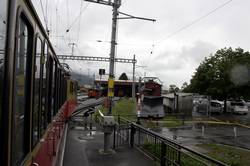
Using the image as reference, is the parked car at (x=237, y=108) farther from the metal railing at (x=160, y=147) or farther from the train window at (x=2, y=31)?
the train window at (x=2, y=31)

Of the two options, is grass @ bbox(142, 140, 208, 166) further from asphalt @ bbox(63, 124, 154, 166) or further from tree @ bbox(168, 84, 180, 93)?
tree @ bbox(168, 84, 180, 93)

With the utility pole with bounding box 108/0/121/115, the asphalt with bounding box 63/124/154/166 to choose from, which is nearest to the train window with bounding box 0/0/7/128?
the asphalt with bounding box 63/124/154/166

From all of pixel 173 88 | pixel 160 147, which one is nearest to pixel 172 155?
pixel 160 147

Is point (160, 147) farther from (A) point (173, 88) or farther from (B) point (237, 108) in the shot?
(A) point (173, 88)

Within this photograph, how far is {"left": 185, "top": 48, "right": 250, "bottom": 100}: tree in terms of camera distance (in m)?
36.2

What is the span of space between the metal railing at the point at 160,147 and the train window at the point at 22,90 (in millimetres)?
3052

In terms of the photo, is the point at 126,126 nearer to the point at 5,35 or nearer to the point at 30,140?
the point at 30,140

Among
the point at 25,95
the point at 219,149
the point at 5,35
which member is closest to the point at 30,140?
the point at 25,95

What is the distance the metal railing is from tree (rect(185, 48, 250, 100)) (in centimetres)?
2680

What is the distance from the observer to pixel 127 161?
8.39 m

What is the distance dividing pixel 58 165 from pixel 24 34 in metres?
5.70

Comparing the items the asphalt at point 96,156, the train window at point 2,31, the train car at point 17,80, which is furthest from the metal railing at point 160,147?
the train window at point 2,31

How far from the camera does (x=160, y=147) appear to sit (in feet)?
27.9

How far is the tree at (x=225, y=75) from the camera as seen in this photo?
1423 inches
